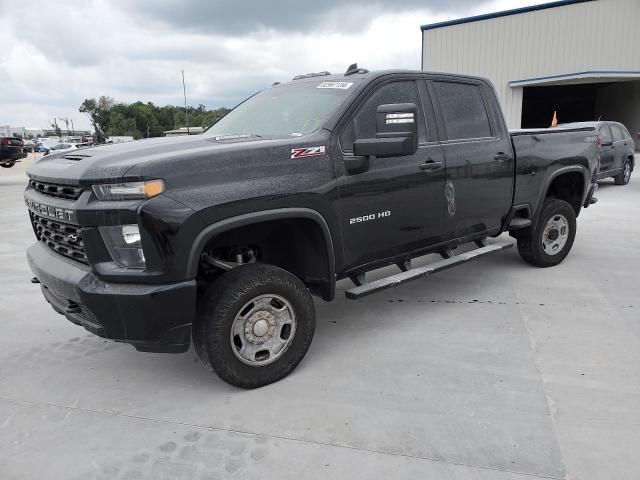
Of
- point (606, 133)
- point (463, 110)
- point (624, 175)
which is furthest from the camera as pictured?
point (624, 175)

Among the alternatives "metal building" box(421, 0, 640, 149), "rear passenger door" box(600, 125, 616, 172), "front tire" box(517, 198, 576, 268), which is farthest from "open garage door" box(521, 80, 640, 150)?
"front tire" box(517, 198, 576, 268)

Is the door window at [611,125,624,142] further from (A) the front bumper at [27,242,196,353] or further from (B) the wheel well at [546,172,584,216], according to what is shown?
(A) the front bumper at [27,242,196,353]

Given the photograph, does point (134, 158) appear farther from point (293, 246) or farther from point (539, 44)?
point (539, 44)

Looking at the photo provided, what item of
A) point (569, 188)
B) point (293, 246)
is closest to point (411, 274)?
point (293, 246)

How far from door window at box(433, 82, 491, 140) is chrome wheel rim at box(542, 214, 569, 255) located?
1529mm

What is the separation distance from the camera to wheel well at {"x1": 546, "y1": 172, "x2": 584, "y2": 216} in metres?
5.85

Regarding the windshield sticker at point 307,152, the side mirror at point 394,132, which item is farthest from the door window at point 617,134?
the windshield sticker at point 307,152

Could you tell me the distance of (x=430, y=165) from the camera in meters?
4.07

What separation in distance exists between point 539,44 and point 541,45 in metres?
0.13

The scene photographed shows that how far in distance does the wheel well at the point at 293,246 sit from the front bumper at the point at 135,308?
20.4 inches

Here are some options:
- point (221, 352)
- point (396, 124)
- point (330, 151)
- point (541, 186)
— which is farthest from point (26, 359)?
point (541, 186)

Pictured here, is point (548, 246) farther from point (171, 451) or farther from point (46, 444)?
point (46, 444)

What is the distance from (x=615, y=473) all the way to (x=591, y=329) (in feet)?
5.99

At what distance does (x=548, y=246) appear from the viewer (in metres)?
5.71
